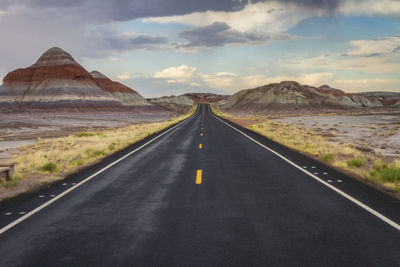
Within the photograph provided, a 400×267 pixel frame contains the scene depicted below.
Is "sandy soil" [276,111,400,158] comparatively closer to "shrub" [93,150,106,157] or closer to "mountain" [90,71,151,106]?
"shrub" [93,150,106,157]

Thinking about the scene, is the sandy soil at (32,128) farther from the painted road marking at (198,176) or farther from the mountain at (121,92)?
the mountain at (121,92)

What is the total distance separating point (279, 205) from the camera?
20.7ft

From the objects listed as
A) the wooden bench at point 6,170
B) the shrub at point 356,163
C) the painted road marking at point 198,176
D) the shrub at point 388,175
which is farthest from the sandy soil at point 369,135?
the wooden bench at point 6,170

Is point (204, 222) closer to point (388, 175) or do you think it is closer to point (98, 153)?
point (388, 175)

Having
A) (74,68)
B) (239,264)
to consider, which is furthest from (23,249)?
(74,68)

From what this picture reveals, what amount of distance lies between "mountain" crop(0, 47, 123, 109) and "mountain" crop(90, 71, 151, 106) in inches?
935

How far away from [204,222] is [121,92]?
470 ft

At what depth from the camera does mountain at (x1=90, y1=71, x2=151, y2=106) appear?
13775 centimetres

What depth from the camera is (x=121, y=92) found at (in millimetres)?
142000

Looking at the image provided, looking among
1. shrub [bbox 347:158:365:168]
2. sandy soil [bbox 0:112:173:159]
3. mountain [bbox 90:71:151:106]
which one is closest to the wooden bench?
sandy soil [bbox 0:112:173:159]

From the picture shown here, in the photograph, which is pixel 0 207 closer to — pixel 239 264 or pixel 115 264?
pixel 115 264

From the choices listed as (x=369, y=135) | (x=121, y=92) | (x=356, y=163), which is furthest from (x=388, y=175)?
(x=121, y=92)

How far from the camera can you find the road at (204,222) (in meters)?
4.04

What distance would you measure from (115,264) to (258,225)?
249 centimetres
